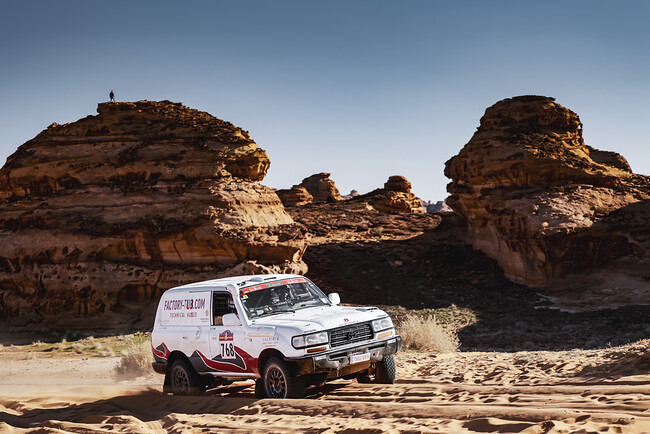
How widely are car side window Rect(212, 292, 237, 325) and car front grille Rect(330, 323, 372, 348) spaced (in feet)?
5.84

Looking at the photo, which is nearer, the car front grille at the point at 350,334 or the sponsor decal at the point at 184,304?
the car front grille at the point at 350,334

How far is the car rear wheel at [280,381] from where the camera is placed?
29.5 ft

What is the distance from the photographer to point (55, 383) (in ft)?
48.0

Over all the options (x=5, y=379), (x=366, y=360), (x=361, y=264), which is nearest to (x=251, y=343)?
(x=366, y=360)

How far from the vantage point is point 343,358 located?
9125 millimetres

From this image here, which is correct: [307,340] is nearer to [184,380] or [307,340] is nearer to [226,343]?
[226,343]

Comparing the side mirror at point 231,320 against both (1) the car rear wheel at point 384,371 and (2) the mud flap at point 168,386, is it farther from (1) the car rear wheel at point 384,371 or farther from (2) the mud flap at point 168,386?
(1) the car rear wheel at point 384,371

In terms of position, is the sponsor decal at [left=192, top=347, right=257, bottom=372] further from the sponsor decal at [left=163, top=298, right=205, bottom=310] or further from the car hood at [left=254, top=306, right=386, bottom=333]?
the sponsor decal at [left=163, top=298, right=205, bottom=310]

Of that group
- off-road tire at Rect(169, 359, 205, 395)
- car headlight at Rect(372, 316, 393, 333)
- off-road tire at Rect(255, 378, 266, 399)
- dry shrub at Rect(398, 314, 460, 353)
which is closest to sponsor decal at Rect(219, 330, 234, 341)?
off-road tire at Rect(255, 378, 266, 399)

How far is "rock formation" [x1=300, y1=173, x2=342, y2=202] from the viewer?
224ft

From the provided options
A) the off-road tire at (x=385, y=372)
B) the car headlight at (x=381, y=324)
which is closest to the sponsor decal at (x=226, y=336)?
the car headlight at (x=381, y=324)

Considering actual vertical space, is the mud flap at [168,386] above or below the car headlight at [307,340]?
below

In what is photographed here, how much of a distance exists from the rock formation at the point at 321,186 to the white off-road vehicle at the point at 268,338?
56.2m

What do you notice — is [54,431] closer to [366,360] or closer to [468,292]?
[366,360]
